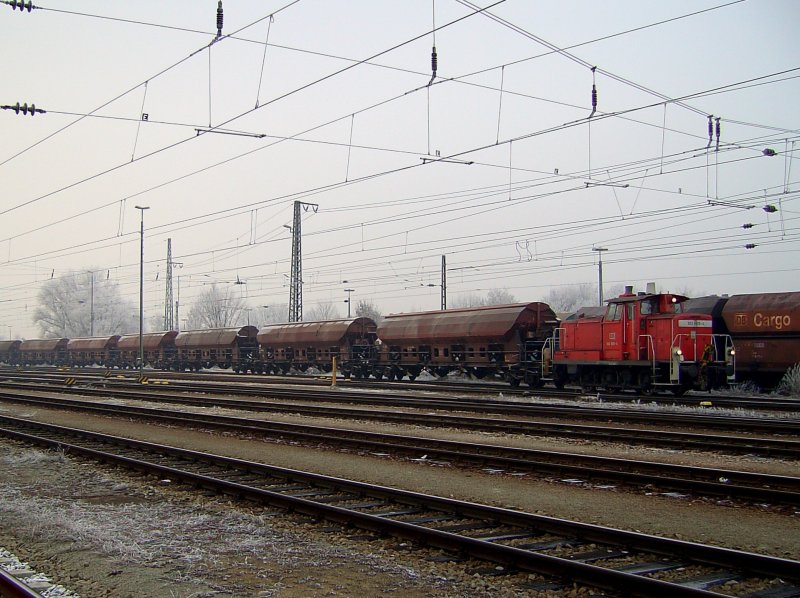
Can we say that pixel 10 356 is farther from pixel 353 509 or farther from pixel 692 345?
pixel 353 509

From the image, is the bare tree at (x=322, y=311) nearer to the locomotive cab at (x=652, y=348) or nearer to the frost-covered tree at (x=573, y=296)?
the frost-covered tree at (x=573, y=296)

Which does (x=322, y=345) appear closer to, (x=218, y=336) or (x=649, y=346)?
(x=218, y=336)

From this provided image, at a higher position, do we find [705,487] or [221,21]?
[221,21]

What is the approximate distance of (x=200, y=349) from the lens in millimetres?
53156

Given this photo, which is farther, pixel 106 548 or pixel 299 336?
pixel 299 336

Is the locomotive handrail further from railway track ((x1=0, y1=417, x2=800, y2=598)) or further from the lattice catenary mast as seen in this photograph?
the lattice catenary mast

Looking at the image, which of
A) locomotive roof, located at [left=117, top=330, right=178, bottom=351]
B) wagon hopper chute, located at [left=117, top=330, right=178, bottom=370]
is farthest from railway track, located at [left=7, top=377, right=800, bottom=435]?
locomotive roof, located at [left=117, top=330, right=178, bottom=351]

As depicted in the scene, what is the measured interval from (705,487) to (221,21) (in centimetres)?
1263

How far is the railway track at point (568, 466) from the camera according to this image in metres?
9.40

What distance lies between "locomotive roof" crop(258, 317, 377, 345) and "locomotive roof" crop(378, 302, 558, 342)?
361 cm

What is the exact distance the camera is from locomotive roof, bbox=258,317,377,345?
1598 inches

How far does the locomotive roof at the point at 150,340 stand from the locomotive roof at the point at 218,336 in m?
2.96

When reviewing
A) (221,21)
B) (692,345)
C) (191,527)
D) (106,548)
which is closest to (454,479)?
(191,527)

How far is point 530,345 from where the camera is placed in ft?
97.3
